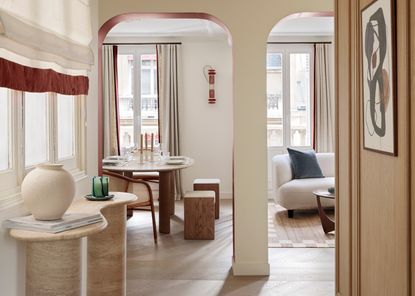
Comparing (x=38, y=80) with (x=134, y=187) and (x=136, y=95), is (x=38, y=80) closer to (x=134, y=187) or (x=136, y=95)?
(x=134, y=187)

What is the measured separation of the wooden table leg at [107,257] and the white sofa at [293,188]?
388 centimetres

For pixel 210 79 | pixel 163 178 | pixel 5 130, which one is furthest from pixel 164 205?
pixel 5 130

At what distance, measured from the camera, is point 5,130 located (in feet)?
7.92

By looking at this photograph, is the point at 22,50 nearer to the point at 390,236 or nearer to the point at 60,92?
the point at 60,92

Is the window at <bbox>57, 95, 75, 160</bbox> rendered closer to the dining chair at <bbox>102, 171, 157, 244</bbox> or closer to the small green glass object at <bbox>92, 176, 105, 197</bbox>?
the small green glass object at <bbox>92, 176, 105, 197</bbox>

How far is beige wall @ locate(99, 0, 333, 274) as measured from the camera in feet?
15.0

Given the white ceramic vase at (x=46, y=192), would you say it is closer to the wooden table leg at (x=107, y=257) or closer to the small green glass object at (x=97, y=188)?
the small green glass object at (x=97, y=188)

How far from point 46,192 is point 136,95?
21.7 feet

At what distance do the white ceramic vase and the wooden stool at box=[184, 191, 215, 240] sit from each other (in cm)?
359

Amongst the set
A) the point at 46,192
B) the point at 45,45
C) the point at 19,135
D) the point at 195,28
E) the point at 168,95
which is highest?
the point at 195,28

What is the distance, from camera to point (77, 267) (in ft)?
8.18

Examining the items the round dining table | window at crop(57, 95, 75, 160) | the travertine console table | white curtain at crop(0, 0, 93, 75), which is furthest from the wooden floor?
white curtain at crop(0, 0, 93, 75)

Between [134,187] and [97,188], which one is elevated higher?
[97,188]

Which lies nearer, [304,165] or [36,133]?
[36,133]
